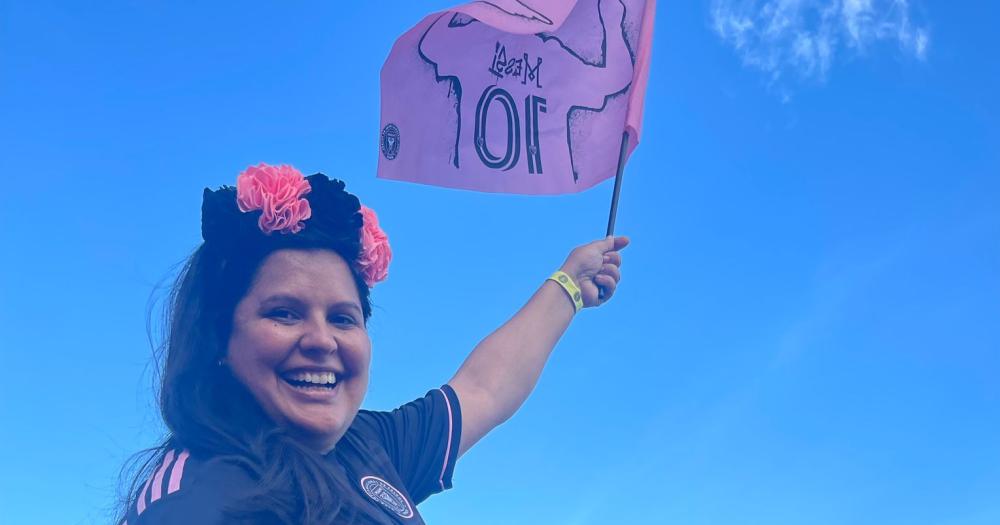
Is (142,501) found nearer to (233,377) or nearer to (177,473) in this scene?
(177,473)

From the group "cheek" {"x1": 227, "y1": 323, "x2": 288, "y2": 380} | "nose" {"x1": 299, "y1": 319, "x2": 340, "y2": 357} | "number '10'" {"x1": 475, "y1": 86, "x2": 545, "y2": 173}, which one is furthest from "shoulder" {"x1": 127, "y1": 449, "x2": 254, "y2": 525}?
"number '10'" {"x1": 475, "y1": 86, "x2": 545, "y2": 173}

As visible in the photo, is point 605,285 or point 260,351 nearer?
point 260,351

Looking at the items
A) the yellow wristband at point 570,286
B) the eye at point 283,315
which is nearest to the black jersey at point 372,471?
the eye at point 283,315

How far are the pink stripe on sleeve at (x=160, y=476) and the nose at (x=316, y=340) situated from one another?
0.63 meters

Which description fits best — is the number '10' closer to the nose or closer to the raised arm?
the raised arm

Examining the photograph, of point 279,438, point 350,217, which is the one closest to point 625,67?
point 350,217

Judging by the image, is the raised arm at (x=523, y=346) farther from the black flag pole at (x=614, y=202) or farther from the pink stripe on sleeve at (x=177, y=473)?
the pink stripe on sleeve at (x=177, y=473)

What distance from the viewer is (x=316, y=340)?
12.8ft

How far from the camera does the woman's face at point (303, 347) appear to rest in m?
3.88

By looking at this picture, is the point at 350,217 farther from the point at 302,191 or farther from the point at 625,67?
the point at 625,67

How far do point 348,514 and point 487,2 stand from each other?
3.27 metres

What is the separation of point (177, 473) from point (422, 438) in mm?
1488

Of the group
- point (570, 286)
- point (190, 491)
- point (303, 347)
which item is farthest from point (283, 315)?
point (570, 286)

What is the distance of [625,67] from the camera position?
21.9 ft
